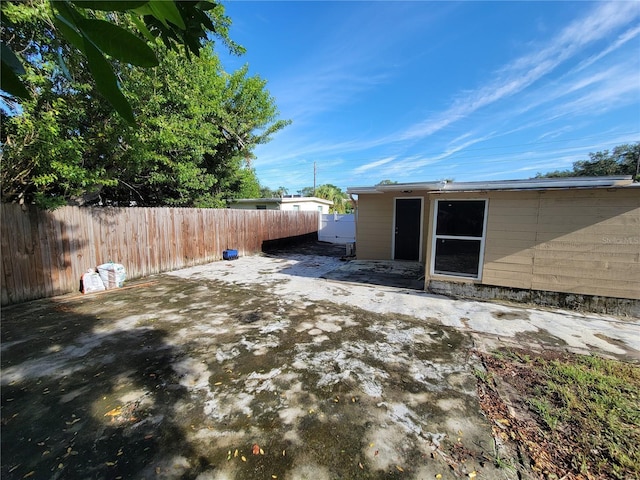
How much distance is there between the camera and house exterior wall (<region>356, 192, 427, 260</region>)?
28.0ft

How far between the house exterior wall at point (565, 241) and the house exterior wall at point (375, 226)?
347 cm

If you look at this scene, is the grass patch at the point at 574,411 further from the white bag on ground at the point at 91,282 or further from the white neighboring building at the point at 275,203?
the white neighboring building at the point at 275,203

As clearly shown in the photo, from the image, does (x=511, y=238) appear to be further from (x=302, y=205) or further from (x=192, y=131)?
(x=302, y=205)

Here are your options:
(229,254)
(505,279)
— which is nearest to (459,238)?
(505,279)

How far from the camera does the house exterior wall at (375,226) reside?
8.54m

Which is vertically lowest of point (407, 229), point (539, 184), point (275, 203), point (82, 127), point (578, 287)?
point (578, 287)

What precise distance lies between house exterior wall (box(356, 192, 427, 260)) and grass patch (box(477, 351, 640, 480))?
221 inches

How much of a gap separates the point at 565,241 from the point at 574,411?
10.6ft

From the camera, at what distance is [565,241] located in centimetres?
452

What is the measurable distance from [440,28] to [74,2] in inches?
334

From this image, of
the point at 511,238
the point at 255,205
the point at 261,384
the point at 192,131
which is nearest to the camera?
the point at 261,384

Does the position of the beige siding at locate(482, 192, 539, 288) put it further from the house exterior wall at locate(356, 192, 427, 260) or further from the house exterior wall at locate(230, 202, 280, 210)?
the house exterior wall at locate(230, 202, 280, 210)

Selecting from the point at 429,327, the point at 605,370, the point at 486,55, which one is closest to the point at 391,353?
the point at 429,327

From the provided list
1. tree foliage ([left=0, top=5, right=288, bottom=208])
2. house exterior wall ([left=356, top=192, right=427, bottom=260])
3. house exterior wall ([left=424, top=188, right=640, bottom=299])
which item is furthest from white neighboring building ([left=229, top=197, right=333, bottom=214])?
house exterior wall ([left=424, top=188, right=640, bottom=299])
